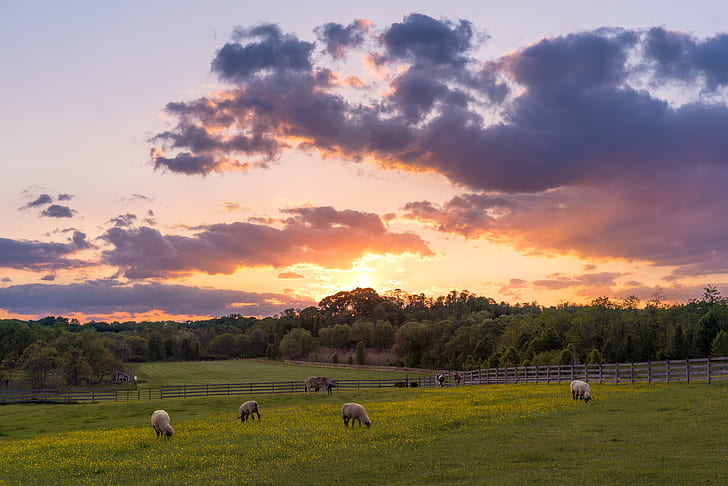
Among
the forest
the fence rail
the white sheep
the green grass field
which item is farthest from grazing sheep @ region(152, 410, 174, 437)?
the forest

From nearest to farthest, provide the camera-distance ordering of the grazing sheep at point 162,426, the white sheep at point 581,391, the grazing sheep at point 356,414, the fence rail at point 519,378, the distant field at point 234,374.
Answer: the grazing sheep at point 356,414, the grazing sheep at point 162,426, the white sheep at point 581,391, the fence rail at point 519,378, the distant field at point 234,374

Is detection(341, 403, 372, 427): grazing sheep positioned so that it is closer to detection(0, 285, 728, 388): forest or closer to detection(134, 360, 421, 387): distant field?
detection(0, 285, 728, 388): forest

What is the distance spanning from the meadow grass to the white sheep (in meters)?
0.78

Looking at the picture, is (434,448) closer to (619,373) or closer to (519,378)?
(619,373)

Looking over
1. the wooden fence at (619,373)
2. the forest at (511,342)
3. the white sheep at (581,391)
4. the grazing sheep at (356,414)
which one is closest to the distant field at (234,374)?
the forest at (511,342)

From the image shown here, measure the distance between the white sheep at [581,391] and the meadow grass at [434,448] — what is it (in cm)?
78

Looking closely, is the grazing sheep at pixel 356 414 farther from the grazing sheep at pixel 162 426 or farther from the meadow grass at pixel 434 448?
the grazing sheep at pixel 162 426

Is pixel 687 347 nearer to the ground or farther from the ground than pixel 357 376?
farther from the ground

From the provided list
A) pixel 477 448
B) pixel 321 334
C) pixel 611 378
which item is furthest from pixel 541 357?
pixel 321 334

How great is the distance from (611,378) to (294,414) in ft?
79.6

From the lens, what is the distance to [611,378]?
4269 cm

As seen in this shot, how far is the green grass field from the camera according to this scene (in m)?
15.3

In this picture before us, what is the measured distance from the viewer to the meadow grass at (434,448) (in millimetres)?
15305

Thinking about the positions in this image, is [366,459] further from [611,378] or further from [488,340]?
[488,340]
